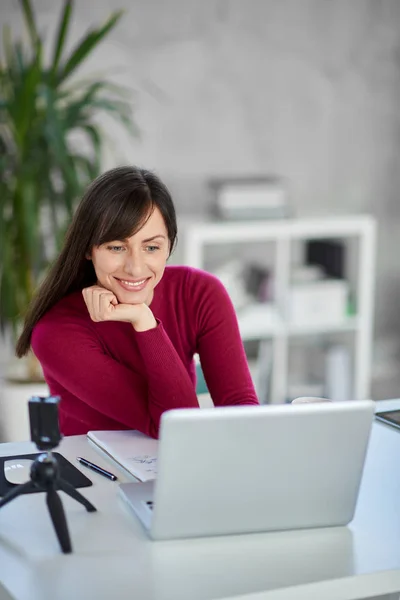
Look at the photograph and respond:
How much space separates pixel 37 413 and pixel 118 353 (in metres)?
0.68

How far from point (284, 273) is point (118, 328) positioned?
2.06 meters

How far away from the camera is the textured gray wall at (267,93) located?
401 centimetres

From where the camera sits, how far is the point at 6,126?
354 centimetres

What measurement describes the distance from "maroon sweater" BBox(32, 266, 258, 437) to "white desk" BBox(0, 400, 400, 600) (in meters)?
0.42

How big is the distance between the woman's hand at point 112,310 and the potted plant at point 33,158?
4.33 feet

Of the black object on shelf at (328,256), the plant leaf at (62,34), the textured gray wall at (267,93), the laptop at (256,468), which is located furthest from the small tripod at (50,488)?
the black object on shelf at (328,256)

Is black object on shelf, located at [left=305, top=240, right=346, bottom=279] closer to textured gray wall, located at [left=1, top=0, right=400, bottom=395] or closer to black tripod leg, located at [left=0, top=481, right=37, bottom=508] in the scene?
textured gray wall, located at [left=1, top=0, right=400, bottom=395]

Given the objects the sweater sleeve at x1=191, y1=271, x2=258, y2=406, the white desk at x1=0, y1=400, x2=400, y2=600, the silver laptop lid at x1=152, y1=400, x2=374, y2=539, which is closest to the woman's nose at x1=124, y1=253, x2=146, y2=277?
the sweater sleeve at x1=191, y1=271, x2=258, y2=406

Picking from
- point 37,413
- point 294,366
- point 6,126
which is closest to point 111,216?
point 37,413

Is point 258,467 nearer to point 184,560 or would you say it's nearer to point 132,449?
point 184,560

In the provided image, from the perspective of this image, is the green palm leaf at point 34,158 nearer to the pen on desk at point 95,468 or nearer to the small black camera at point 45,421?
the pen on desk at point 95,468

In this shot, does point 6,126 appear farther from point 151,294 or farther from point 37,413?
point 37,413

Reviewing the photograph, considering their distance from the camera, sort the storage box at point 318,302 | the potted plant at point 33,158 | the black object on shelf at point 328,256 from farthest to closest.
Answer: the black object on shelf at point 328,256 → the storage box at point 318,302 → the potted plant at point 33,158

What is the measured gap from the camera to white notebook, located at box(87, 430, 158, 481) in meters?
1.69
